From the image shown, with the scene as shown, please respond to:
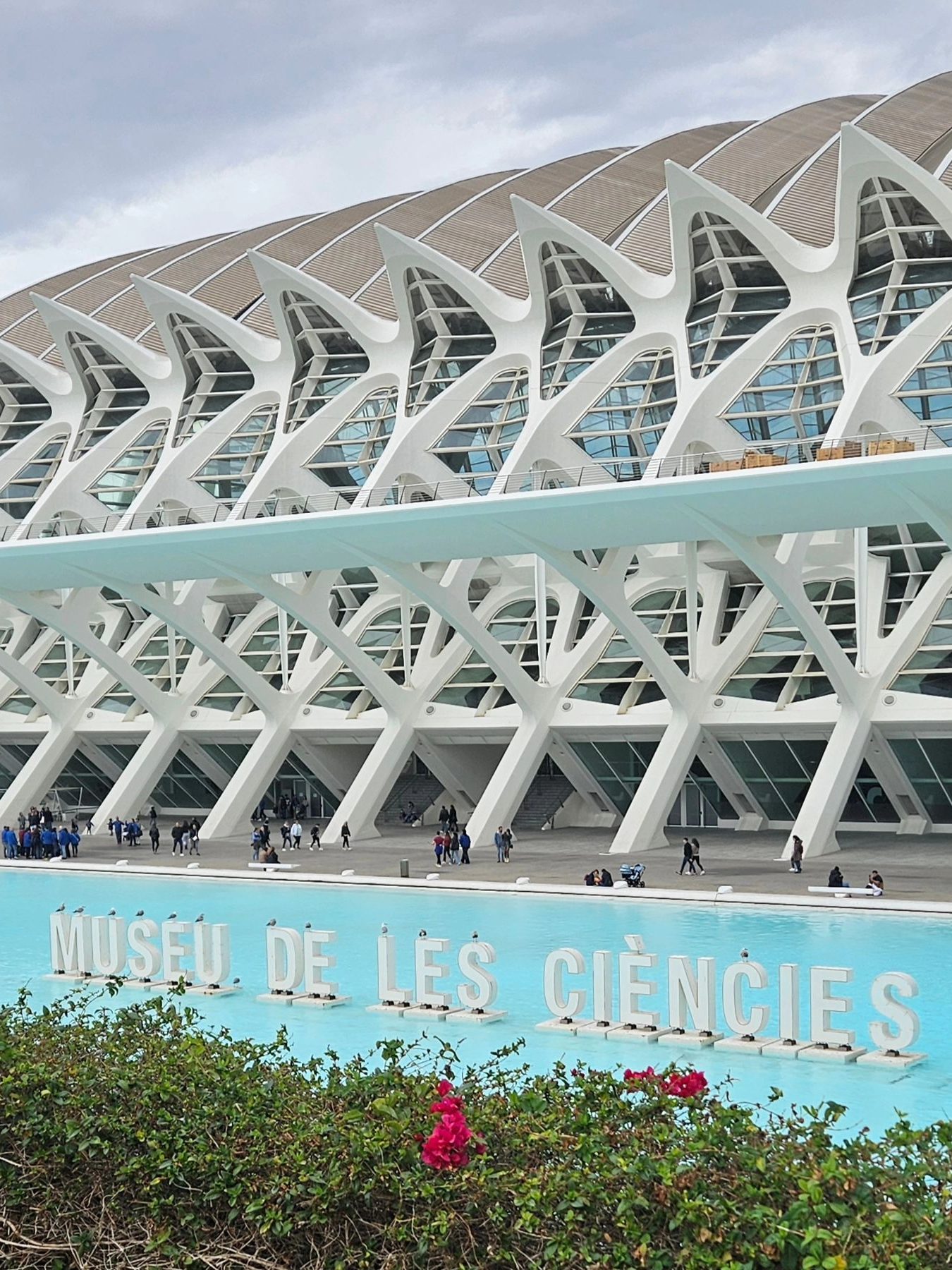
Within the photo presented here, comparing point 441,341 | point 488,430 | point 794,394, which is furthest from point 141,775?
point 794,394

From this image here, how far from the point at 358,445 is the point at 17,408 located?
1524 cm

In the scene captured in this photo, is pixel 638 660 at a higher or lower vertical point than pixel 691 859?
higher

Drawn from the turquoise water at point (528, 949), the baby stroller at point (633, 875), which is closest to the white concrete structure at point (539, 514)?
the baby stroller at point (633, 875)

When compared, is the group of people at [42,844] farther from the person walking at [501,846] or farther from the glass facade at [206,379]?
the glass facade at [206,379]

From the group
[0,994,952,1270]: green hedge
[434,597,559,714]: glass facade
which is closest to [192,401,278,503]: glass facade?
[434,597,559,714]: glass facade

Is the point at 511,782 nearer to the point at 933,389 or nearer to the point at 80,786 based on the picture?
the point at 933,389

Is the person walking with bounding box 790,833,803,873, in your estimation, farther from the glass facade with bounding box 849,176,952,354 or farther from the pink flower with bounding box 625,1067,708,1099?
the pink flower with bounding box 625,1067,708,1099

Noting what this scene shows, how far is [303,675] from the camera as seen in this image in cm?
3703

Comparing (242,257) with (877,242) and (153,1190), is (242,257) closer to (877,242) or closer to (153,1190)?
(877,242)

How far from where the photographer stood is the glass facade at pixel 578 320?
3822 cm

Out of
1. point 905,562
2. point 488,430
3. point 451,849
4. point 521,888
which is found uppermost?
point 488,430

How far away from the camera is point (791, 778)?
33.4 metres

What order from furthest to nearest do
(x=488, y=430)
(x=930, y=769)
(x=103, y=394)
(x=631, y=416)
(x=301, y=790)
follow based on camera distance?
(x=103, y=394), (x=301, y=790), (x=488, y=430), (x=631, y=416), (x=930, y=769)

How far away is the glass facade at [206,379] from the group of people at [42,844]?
14.6 m
